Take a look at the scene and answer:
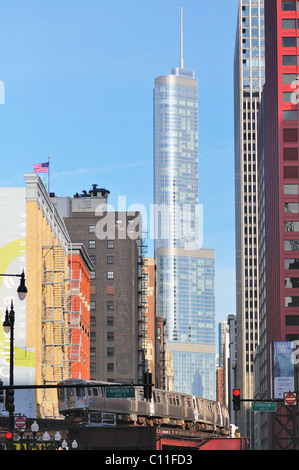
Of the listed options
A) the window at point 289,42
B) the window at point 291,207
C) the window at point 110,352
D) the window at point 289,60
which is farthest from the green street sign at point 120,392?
the window at point 110,352

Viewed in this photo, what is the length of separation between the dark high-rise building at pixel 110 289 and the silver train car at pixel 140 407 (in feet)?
279

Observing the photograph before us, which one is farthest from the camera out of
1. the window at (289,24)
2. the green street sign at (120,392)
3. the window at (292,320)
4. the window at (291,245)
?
the window at (289,24)

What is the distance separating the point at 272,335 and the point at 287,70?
1669 inches

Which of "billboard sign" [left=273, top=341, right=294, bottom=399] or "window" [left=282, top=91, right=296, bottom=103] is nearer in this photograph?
"billboard sign" [left=273, top=341, right=294, bottom=399]

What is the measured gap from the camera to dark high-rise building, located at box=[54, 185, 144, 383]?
166125 millimetres

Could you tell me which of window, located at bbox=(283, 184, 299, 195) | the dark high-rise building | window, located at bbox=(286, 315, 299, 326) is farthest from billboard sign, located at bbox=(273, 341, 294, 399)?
the dark high-rise building

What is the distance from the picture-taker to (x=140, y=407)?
6750 centimetres

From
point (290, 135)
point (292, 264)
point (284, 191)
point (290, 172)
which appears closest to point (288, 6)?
point (290, 135)

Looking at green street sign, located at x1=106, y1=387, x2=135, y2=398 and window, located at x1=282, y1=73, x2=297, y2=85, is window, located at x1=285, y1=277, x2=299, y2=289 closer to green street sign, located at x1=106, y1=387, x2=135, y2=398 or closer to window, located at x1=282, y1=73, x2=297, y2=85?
window, located at x1=282, y1=73, x2=297, y2=85

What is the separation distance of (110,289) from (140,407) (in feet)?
334

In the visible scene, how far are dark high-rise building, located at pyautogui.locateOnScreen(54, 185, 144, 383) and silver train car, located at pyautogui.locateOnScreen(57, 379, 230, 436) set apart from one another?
85.0m

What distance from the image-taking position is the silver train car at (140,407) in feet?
212

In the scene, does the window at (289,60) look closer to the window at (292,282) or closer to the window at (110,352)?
the window at (292,282)
